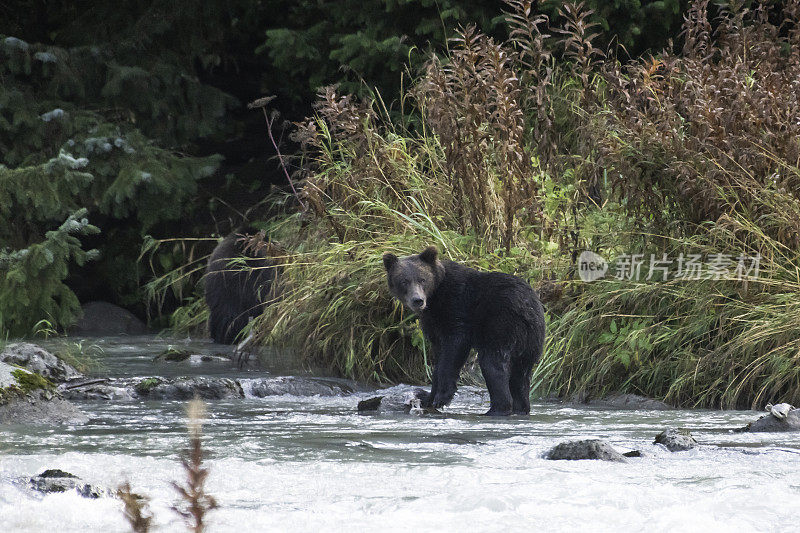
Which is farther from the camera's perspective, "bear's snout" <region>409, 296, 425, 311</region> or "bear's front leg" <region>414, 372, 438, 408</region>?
"bear's front leg" <region>414, 372, 438, 408</region>

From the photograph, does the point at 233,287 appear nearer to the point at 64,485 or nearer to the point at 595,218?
the point at 595,218

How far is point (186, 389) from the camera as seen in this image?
293 inches

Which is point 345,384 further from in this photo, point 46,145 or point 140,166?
point 46,145

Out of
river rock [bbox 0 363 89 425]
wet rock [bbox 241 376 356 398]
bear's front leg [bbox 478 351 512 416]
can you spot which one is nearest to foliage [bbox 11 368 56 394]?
river rock [bbox 0 363 89 425]

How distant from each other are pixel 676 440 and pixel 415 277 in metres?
2.11

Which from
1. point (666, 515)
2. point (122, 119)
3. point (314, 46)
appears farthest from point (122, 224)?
point (666, 515)

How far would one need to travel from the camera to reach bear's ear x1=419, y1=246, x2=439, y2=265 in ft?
21.9

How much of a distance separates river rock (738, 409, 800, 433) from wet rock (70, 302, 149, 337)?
883 cm

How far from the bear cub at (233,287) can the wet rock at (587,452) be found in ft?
18.5

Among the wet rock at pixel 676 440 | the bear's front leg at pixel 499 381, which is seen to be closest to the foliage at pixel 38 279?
the bear's front leg at pixel 499 381

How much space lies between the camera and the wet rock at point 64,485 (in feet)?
13.4

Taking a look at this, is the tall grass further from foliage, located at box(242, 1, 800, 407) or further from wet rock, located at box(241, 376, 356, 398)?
→ wet rock, located at box(241, 376, 356, 398)

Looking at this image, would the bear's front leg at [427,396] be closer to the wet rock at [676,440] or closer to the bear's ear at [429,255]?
the bear's ear at [429,255]

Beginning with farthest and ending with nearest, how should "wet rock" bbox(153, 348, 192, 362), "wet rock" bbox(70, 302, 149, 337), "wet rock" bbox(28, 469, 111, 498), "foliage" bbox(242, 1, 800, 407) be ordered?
1. "wet rock" bbox(70, 302, 149, 337)
2. "wet rock" bbox(153, 348, 192, 362)
3. "foliage" bbox(242, 1, 800, 407)
4. "wet rock" bbox(28, 469, 111, 498)
